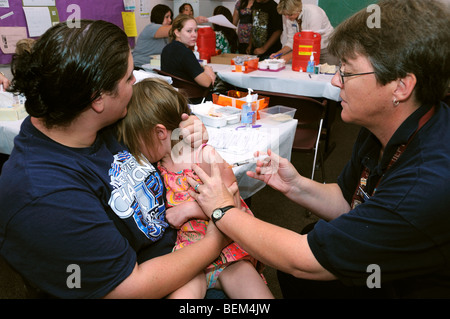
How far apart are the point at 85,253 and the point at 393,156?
36.3 inches

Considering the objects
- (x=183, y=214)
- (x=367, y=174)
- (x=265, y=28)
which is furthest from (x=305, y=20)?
(x=183, y=214)

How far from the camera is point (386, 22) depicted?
924 millimetres

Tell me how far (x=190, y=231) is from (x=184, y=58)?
245cm

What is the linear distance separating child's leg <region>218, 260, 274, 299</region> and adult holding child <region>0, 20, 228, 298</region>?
0.17m

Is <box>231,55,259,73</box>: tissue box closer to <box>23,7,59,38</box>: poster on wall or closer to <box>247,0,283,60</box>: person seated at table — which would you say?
<box>247,0,283,60</box>: person seated at table

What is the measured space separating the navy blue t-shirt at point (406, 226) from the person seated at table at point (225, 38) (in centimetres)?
454

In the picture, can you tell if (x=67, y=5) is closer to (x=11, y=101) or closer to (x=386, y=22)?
(x=11, y=101)

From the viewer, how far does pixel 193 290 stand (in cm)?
101

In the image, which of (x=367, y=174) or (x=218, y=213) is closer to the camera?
(x=218, y=213)

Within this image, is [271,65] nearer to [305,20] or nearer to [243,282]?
[305,20]

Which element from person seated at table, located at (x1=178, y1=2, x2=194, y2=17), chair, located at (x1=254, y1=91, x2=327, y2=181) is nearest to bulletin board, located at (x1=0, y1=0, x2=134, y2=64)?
person seated at table, located at (x1=178, y1=2, x2=194, y2=17)

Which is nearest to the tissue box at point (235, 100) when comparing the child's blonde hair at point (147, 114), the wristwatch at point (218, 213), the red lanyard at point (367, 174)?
the child's blonde hair at point (147, 114)

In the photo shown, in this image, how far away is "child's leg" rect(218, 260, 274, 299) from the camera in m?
1.07
